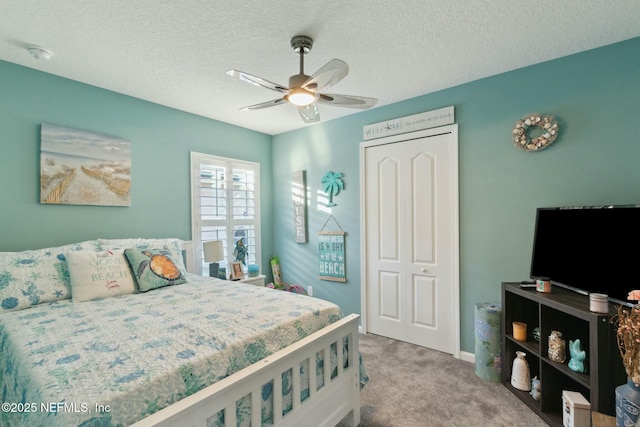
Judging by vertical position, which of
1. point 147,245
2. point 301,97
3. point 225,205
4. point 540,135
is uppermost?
point 301,97

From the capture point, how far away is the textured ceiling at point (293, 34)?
1752mm

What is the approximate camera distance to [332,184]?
3699 mm

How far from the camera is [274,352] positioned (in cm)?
149

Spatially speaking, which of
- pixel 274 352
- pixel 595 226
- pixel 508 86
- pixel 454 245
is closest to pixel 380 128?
pixel 508 86

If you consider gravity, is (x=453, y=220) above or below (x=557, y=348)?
above

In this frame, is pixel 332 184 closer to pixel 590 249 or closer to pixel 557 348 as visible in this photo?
pixel 590 249

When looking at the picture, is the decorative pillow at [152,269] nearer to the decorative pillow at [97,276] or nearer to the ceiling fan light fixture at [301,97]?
the decorative pillow at [97,276]

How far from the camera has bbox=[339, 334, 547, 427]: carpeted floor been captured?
193cm

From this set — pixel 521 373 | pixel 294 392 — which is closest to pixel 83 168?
pixel 294 392

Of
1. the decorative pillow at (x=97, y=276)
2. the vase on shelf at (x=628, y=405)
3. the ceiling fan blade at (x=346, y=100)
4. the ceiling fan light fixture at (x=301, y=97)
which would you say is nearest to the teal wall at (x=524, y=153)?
the ceiling fan blade at (x=346, y=100)

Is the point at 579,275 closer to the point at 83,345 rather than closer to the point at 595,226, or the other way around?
the point at 595,226

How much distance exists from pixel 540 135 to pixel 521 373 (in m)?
1.86

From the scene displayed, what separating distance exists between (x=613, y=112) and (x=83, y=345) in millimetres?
3555

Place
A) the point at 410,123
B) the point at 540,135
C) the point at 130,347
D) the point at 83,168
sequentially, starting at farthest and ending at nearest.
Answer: the point at 410,123 < the point at 83,168 < the point at 540,135 < the point at 130,347
